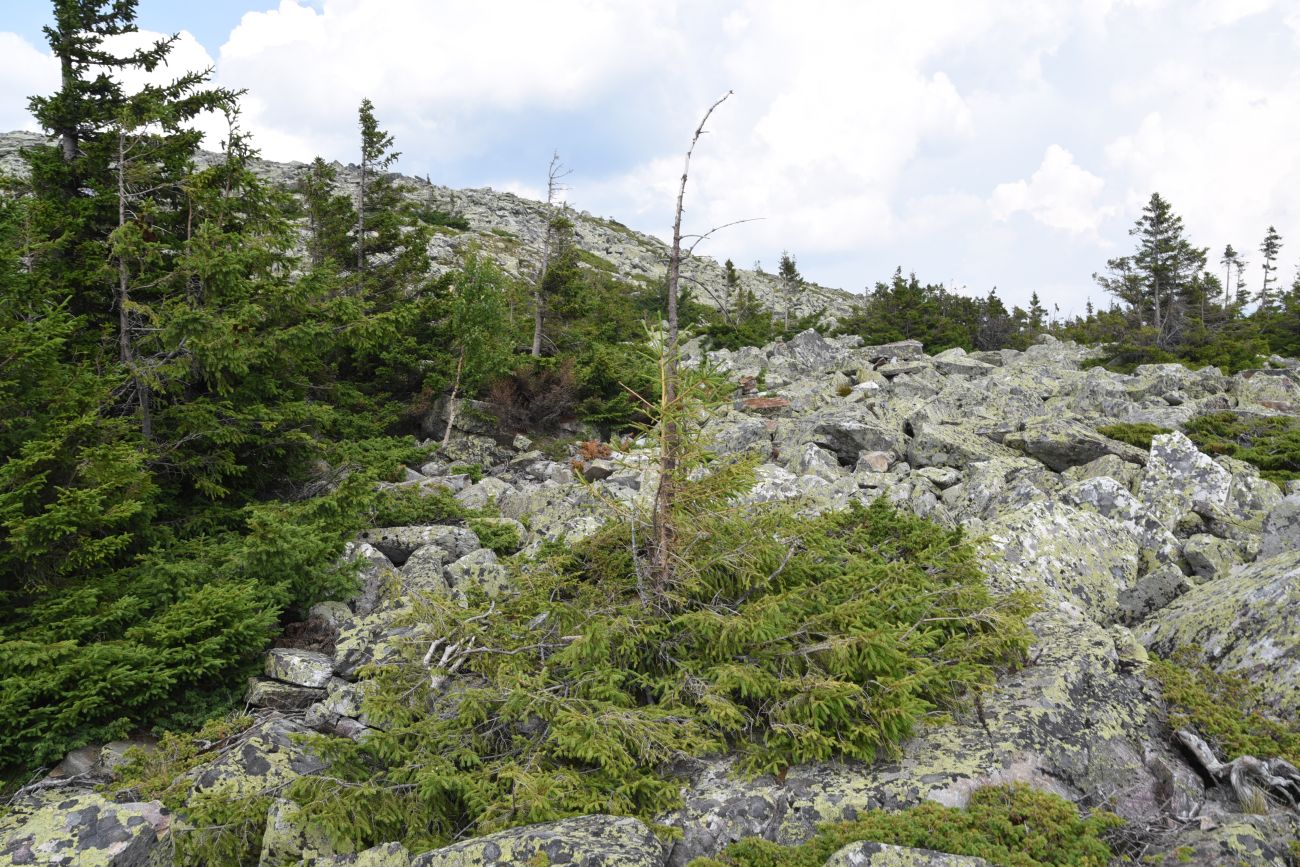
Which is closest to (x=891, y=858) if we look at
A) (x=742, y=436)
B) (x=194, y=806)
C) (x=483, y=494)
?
(x=194, y=806)

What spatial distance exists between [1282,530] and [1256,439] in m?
9.86

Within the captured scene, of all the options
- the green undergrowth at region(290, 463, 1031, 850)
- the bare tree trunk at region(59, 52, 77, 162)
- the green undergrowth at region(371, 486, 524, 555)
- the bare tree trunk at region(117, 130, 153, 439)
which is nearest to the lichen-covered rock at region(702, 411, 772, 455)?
the green undergrowth at region(371, 486, 524, 555)

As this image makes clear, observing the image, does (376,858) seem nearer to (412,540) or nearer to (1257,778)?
(1257,778)

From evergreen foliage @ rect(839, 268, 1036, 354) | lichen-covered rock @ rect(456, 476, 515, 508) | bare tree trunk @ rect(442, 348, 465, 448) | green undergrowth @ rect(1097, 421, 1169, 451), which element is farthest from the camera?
evergreen foliage @ rect(839, 268, 1036, 354)

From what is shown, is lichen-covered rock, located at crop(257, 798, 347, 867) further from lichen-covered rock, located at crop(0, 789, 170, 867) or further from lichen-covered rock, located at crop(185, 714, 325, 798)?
lichen-covered rock, located at crop(0, 789, 170, 867)

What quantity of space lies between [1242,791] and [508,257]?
61080 millimetres

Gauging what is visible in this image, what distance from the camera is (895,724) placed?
4.73 metres

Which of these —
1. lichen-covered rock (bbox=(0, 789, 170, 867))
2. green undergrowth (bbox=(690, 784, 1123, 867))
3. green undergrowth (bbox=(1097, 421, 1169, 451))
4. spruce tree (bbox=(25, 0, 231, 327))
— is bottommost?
lichen-covered rock (bbox=(0, 789, 170, 867))

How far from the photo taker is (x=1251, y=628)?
5.67 m

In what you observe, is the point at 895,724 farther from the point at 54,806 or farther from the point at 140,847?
the point at 54,806

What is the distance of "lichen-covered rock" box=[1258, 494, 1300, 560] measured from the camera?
755 cm

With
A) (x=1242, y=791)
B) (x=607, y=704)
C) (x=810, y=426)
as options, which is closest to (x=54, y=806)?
(x=607, y=704)

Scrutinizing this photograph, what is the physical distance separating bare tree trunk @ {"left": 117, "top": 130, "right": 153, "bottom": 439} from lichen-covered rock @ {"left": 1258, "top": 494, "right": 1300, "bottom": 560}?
1530 centimetres

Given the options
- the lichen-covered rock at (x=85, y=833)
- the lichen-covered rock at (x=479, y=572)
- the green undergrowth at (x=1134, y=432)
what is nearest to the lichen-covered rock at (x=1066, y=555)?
the lichen-covered rock at (x=479, y=572)
